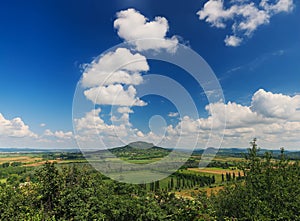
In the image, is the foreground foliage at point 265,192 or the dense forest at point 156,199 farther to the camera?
the dense forest at point 156,199

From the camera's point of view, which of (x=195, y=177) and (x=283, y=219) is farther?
(x=195, y=177)

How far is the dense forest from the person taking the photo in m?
21.4

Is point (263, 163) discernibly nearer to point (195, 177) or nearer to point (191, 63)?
point (191, 63)

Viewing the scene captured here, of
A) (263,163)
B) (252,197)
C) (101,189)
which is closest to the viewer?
(252,197)

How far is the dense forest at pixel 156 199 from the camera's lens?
843 inches

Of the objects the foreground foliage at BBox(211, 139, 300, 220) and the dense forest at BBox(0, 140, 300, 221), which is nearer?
the foreground foliage at BBox(211, 139, 300, 220)

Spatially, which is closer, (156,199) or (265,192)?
(265,192)

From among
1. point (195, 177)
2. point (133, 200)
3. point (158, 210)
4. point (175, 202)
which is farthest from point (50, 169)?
point (195, 177)

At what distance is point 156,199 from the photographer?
119 feet

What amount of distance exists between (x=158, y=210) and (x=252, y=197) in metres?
13.3

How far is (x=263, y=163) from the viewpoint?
1053 inches

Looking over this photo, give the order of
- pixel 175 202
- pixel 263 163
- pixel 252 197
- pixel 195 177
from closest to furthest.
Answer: pixel 252 197 < pixel 263 163 < pixel 175 202 < pixel 195 177

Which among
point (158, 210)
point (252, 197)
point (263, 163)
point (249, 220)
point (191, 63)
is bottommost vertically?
point (158, 210)

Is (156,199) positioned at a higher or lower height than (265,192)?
lower
